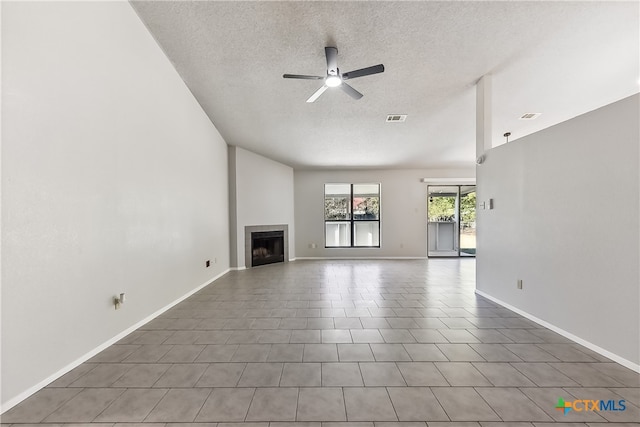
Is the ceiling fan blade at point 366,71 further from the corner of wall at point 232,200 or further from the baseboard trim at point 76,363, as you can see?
the corner of wall at point 232,200

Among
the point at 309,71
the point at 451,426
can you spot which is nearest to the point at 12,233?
the point at 451,426

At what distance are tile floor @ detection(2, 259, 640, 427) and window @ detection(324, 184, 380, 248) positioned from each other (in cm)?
449

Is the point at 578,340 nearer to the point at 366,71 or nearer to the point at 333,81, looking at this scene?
the point at 366,71

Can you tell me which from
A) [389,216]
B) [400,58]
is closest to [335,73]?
[400,58]

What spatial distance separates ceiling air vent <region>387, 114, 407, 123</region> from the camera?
4.57 metres

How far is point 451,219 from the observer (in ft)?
26.0

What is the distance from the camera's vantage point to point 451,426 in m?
1.45

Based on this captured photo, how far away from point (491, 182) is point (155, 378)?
13.9ft

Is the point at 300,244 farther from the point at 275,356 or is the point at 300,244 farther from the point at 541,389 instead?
the point at 541,389

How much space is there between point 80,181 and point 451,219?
827 centimetres


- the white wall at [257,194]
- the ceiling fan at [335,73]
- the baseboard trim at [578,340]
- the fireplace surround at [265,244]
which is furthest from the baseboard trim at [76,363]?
the baseboard trim at [578,340]

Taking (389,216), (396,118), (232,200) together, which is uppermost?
(396,118)

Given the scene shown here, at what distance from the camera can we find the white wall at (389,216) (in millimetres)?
7746

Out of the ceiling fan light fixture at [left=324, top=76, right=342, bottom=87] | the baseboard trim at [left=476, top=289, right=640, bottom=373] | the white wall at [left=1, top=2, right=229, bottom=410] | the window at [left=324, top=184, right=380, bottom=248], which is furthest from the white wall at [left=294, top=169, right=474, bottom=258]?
the ceiling fan light fixture at [left=324, top=76, right=342, bottom=87]
